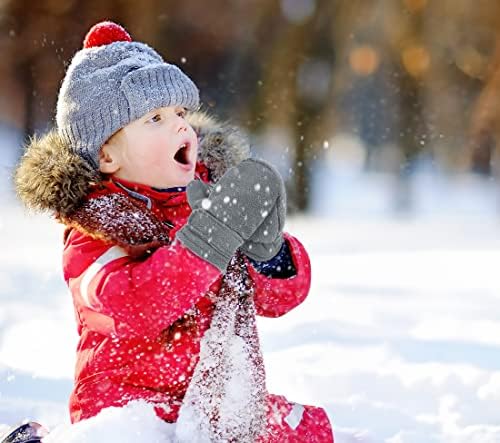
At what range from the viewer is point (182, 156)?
1.73 metres

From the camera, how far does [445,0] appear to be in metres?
9.86

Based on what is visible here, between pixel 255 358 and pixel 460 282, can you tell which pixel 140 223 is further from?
pixel 460 282

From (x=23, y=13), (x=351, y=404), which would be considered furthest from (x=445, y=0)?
(x=351, y=404)

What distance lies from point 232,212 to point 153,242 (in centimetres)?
19

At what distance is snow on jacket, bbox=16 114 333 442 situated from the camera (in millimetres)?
1476

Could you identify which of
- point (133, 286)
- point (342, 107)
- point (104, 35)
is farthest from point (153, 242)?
point (342, 107)

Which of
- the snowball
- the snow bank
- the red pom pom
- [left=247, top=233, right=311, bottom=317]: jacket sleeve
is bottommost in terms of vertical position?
the snow bank

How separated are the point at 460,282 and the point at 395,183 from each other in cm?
594

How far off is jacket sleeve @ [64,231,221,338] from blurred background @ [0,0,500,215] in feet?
23.9

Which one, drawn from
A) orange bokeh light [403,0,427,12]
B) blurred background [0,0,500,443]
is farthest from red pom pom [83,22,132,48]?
orange bokeh light [403,0,427,12]

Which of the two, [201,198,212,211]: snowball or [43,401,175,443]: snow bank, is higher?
[201,198,212,211]: snowball

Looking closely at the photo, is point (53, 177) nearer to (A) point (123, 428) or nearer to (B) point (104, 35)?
(B) point (104, 35)

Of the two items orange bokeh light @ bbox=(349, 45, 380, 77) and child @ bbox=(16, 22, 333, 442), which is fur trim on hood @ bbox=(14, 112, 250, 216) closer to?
child @ bbox=(16, 22, 333, 442)

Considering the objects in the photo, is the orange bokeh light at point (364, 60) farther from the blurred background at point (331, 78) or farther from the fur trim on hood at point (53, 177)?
the fur trim on hood at point (53, 177)
